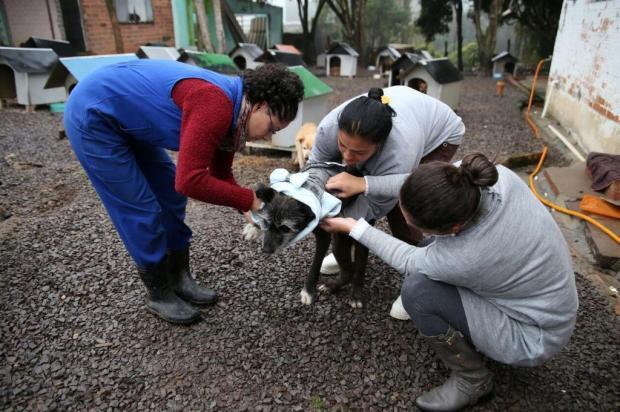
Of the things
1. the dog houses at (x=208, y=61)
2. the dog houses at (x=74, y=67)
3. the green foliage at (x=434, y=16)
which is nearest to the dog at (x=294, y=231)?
the dog houses at (x=208, y=61)

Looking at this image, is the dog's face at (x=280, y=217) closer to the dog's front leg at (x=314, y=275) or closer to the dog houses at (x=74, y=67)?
the dog's front leg at (x=314, y=275)

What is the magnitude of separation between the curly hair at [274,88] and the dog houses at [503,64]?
16260mm

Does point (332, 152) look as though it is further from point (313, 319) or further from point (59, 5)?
point (59, 5)

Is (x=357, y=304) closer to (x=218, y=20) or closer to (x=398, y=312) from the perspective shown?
(x=398, y=312)

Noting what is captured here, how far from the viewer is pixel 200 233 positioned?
3.68 meters

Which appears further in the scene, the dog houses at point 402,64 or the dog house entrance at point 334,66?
the dog house entrance at point 334,66

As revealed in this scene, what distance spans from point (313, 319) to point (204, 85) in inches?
62.0

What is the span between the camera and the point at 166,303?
253cm

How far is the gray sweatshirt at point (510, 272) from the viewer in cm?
157

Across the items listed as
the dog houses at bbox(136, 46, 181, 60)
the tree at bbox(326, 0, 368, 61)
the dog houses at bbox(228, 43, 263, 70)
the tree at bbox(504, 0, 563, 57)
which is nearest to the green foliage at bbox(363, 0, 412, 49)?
the tree at bbox(326, 0, 368, 61)

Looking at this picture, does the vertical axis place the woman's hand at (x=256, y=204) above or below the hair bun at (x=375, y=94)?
below

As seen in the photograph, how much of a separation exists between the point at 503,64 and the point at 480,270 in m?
17.0

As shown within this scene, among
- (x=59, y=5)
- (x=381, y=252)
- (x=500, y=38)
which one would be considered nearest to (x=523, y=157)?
(x=381, y=252)

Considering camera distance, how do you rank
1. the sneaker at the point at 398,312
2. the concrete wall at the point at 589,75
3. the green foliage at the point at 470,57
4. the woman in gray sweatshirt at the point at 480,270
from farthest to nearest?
1. the green foliage at the point at 470,57
2. the concrete wall at the point at 589,75
3. the sneaker at the point at 398,312
4. the woman in gray sweatshirt at the point at 480,270
